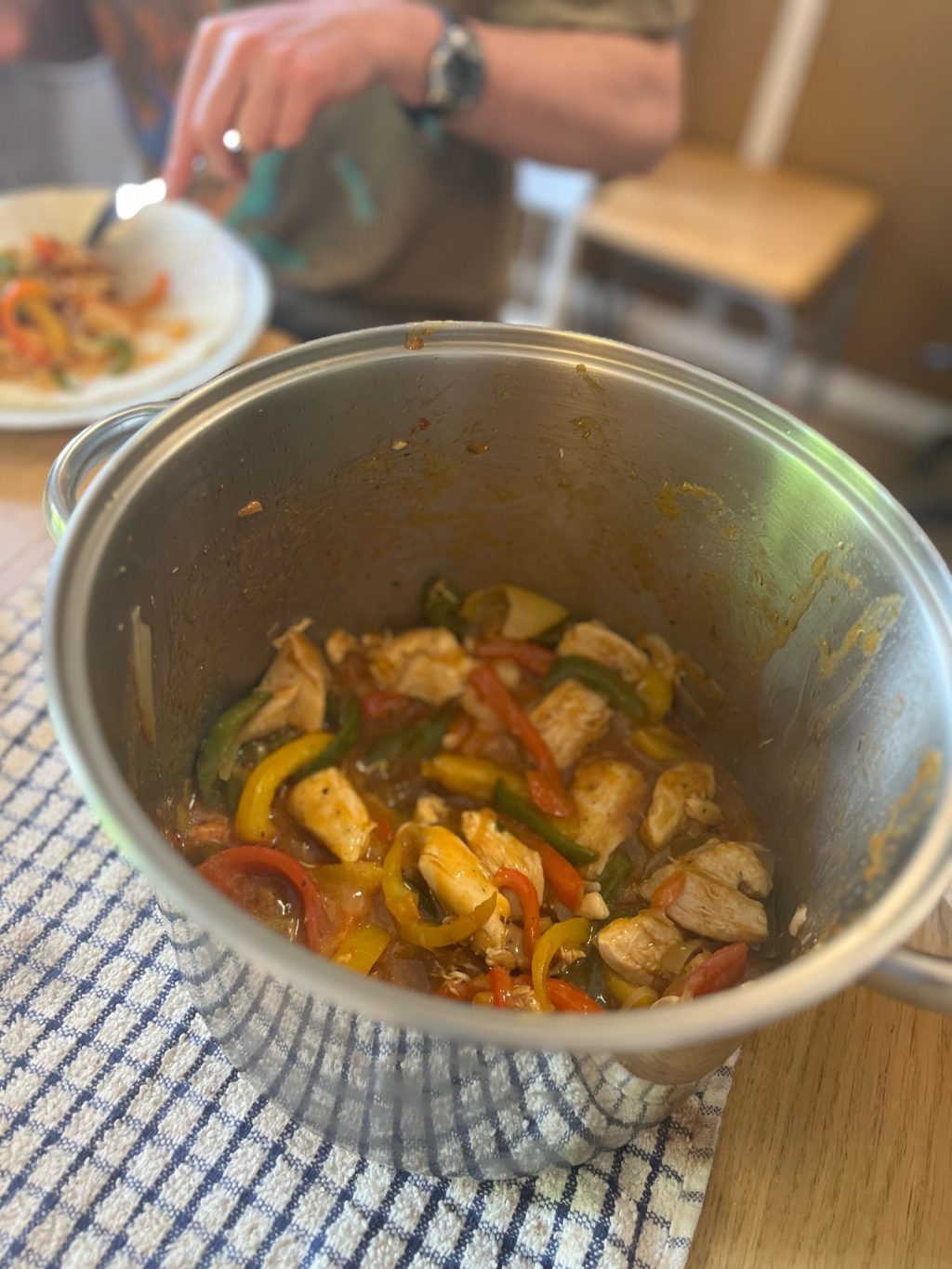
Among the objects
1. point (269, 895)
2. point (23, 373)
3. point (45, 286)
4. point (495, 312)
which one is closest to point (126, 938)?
point (269, 895)

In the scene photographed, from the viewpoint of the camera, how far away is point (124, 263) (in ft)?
4.57

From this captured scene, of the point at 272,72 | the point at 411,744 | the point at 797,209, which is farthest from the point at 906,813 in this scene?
the point at 797,209

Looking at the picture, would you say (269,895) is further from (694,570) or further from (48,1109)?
(694,570)

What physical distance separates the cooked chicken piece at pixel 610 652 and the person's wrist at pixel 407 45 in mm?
781

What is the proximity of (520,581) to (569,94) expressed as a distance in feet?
2.55

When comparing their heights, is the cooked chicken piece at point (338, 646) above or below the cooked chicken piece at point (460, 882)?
below

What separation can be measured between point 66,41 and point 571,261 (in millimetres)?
1445

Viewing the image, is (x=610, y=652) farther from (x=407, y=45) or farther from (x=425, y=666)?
(x=407, y=45)

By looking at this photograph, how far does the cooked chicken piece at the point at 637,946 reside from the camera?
0.73m

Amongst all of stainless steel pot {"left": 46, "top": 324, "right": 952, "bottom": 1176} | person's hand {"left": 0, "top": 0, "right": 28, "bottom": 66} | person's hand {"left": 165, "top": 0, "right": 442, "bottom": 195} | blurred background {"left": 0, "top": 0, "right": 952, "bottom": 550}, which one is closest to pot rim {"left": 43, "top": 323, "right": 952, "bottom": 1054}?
stainless steel pot {"left": 46, "top": 324, "right": 952, "bottom": 1176}

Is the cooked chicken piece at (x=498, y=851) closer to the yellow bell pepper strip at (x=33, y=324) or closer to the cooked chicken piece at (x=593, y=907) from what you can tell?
the cooked chicken piece at (x=593, y=907)

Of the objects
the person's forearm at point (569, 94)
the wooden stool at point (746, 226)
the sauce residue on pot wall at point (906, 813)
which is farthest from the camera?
the wooden stool at point (746, 226)

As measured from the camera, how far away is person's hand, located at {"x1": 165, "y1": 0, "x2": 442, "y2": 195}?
1041mm

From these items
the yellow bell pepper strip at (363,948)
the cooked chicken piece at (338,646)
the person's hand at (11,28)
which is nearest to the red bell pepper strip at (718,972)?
the yellow bell pepper strip at (363,948)
